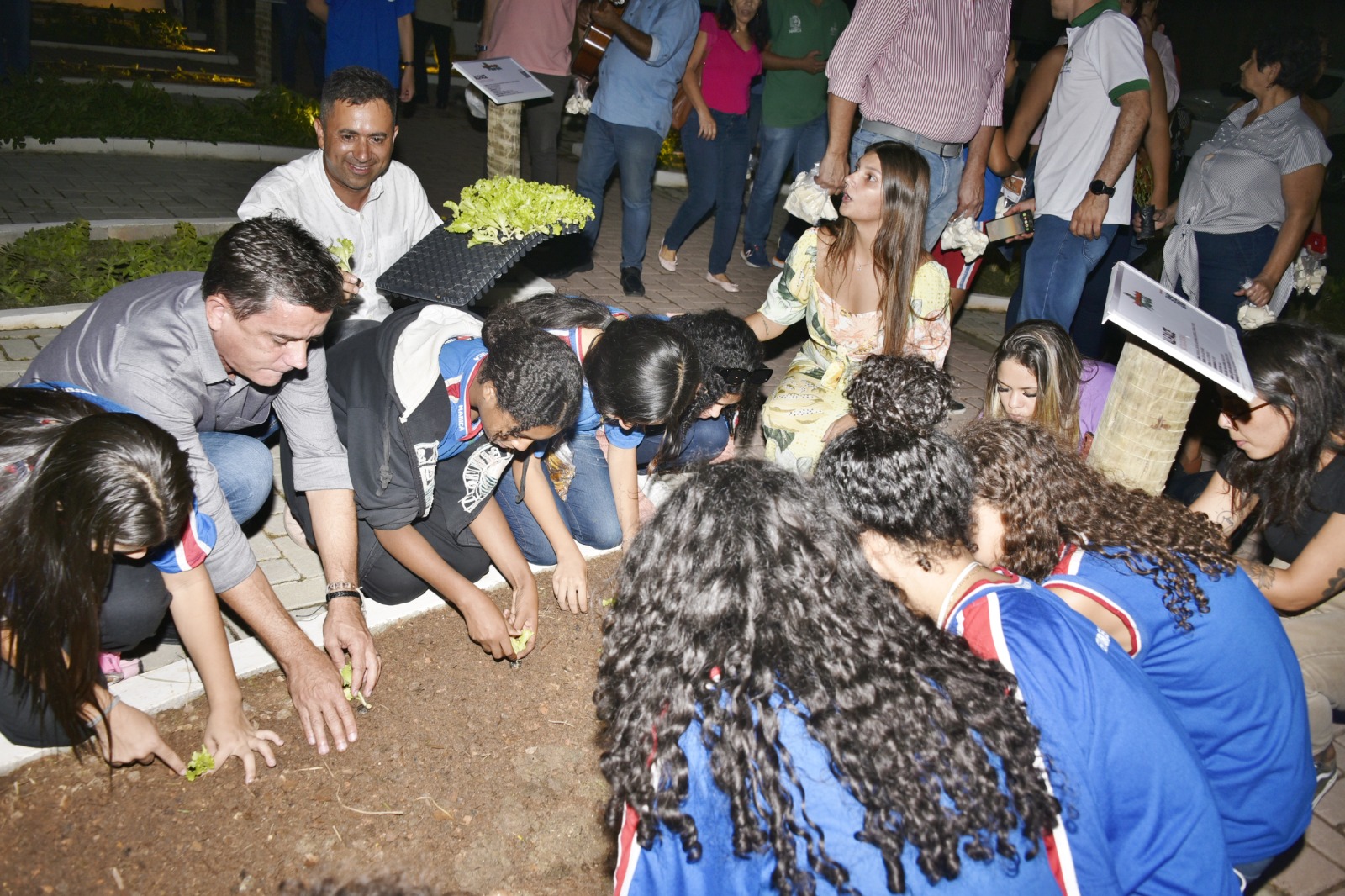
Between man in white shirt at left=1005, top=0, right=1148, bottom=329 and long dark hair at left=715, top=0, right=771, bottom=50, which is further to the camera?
long dark hair at left=715, top=0, right=771, bottom=50

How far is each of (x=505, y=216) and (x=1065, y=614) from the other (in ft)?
9.32

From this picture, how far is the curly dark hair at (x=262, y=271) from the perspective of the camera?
244 cm

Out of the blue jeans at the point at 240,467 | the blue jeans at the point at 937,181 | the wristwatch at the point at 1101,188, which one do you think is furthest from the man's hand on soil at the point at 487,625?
the wristwatch at the point at 1101,188

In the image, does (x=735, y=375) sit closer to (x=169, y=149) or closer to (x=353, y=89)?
(x=353, y=89)

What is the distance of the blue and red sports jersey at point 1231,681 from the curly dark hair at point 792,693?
1.94ft

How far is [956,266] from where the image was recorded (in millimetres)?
5418

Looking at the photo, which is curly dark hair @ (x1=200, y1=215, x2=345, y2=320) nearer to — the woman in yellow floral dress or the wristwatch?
the woman in yellow floral dress

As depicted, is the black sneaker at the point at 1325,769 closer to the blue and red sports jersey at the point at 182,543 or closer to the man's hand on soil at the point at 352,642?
the man's hand on soil at the point at 352,642

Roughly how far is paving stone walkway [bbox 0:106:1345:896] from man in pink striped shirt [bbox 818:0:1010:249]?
4.98 ft

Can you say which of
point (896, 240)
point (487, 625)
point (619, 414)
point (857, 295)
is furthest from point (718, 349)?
point (487, 625)

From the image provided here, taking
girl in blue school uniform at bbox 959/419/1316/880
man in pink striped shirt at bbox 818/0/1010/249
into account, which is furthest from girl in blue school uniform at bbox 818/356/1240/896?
man in pink striped shirt at bbox 818/0/1010/249

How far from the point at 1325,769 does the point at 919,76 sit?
3388 mm

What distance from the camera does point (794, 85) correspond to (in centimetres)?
624

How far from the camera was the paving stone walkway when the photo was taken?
423cm
